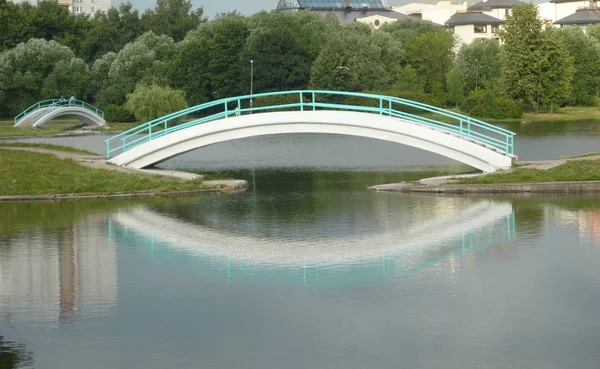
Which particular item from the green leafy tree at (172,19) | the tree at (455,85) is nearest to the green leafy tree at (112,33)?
the green leafy tree at (172,19)

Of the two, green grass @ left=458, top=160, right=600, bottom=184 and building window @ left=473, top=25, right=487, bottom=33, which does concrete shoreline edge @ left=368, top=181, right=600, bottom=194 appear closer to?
green grass @ left=458, top=160, right=600, bottom=184

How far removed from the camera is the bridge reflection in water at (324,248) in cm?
1783

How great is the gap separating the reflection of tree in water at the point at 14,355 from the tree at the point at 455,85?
7629 cm

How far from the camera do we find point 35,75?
84562mm

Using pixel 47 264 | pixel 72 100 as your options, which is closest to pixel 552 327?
pixel 47 264

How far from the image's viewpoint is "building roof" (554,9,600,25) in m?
128

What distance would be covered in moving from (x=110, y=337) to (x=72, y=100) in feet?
204

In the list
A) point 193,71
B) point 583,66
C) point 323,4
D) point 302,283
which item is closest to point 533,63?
point 583,66

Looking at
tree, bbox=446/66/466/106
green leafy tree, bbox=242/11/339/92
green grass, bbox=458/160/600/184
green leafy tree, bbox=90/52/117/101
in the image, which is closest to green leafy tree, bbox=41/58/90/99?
green leafy tree, bbox=90/52/117/101

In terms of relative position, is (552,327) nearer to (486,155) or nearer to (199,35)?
(486,155)

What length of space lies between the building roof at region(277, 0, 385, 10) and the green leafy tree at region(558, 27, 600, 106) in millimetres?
49231

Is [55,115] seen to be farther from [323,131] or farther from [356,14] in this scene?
[356,14]

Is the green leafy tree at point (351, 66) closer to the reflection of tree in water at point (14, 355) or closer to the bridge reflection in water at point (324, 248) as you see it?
the bridge reflection in water at point (324, 248)

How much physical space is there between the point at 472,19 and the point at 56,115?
2776 inches
